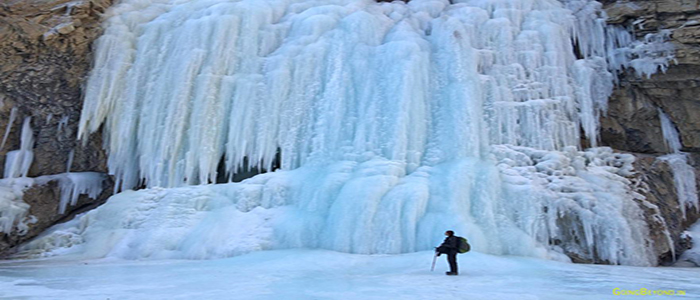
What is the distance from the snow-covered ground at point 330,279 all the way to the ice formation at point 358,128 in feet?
2.99

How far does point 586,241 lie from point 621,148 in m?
3.75

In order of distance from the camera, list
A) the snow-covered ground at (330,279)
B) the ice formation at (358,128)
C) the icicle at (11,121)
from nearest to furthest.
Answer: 1. the snow-covered ground at (330,279)
2. the ice formation at (358,128)
3. the icicle at (11,121)

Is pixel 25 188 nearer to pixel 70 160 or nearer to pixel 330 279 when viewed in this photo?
pixel 70 160

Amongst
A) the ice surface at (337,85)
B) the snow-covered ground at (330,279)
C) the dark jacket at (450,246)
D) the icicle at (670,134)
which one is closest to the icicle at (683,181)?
the icicle at (670,134)

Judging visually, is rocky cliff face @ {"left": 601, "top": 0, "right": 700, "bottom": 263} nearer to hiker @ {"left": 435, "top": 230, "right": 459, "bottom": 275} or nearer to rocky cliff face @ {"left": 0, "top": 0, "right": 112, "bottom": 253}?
hiker @ {"left": 435, "top": 230, "right": 459, "bottom": 275}

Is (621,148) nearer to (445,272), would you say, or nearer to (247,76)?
(445,272)

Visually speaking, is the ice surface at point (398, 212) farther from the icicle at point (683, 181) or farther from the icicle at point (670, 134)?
the icicle at point (670, 134)

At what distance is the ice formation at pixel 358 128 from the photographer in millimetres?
8641

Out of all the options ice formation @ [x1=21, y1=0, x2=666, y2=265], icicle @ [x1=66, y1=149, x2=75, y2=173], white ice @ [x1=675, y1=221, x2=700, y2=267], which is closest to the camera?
ice formation @ [x1=21, y1=0, x2=666, y2=265]

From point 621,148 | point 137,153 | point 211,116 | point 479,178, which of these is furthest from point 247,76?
point 621,148

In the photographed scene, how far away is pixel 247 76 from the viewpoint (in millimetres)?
11023

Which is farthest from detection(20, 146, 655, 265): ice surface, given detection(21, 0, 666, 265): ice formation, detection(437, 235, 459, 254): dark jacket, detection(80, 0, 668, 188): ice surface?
detection(437, 235, 459, 254): dark jacket

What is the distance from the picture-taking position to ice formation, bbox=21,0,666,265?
8641 millimetres

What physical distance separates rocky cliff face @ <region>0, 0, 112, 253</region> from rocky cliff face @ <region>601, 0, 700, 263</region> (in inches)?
443
